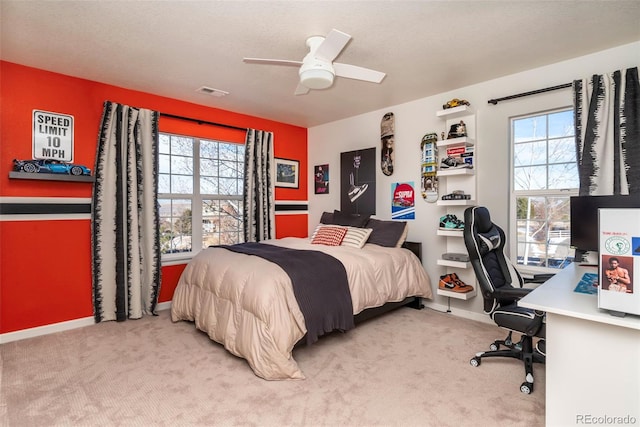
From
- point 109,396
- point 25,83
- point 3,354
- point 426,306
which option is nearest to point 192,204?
point 25,83

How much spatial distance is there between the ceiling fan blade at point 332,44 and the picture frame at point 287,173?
2.74 meters

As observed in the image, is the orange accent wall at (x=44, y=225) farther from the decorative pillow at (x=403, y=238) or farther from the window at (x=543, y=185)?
the window at (x=543, y=185)

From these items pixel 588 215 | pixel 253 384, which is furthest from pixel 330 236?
pixel 588 215

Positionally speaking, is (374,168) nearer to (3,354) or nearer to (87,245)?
(87,245)

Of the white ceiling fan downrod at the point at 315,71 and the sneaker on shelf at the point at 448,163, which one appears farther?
the sneaker on shelf at the point at 448,163

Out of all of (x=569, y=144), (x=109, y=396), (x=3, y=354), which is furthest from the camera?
(x=569, y=144)

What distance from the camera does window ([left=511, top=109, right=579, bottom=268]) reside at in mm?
2936

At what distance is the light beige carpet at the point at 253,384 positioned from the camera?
1836 millimetres

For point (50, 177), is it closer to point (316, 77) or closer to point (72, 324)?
point (72, 324)

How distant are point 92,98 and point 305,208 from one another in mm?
3021

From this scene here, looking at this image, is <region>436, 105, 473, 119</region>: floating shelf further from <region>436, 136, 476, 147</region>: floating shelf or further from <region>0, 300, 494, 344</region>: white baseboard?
<region>0, 300, 494, 344</region>: white baseboard

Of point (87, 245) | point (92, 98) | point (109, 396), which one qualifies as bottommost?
point (109, 396)

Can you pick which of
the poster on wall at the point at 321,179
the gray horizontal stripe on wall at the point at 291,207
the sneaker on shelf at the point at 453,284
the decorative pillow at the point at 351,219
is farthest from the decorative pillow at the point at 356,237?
the gray horizontal stripe on wall at the point at 291,207

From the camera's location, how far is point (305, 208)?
526 cm
